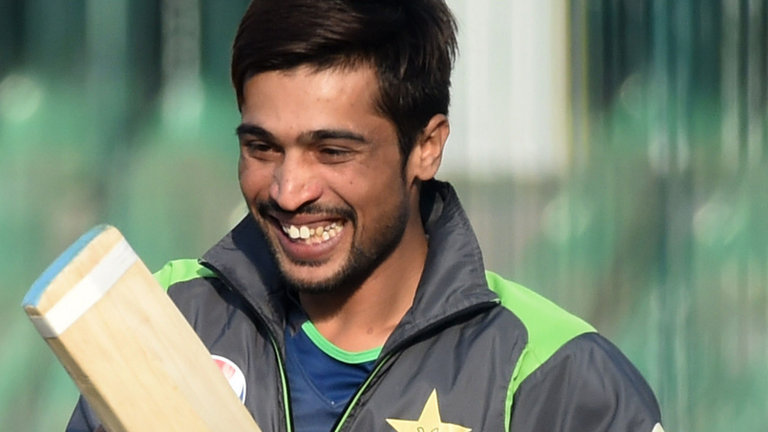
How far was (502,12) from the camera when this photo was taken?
4.87m

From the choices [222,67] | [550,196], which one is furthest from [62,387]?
[550,196]

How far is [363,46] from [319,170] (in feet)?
0.87

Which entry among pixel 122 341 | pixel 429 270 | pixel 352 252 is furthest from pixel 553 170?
pixel 122 341

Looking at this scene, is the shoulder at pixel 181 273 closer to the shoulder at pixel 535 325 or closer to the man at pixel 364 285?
the man at pixel 364 285

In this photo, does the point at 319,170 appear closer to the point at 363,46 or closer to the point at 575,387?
the point at 363,46

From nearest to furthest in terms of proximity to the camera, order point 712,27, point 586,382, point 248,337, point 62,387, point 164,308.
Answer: point 164,308, point 586,382, point 248,337, point 62,387, point 712,27

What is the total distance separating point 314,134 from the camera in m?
2.69

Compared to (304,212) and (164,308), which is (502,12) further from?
(164,308)

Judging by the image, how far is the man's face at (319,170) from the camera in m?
2.70

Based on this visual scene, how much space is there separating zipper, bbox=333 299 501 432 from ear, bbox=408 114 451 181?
30 centimetres

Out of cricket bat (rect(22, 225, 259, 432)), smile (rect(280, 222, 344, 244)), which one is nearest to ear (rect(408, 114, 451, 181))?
smile (rect(280, 222, 344, 244))

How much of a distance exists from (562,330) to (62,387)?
2348 millimetres

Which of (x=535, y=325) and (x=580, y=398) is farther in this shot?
(x=535, y=325)

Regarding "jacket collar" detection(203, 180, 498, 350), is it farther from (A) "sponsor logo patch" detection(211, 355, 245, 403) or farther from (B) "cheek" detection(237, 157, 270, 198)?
(B) "cheek" detection(237, 157, 270, 198)
